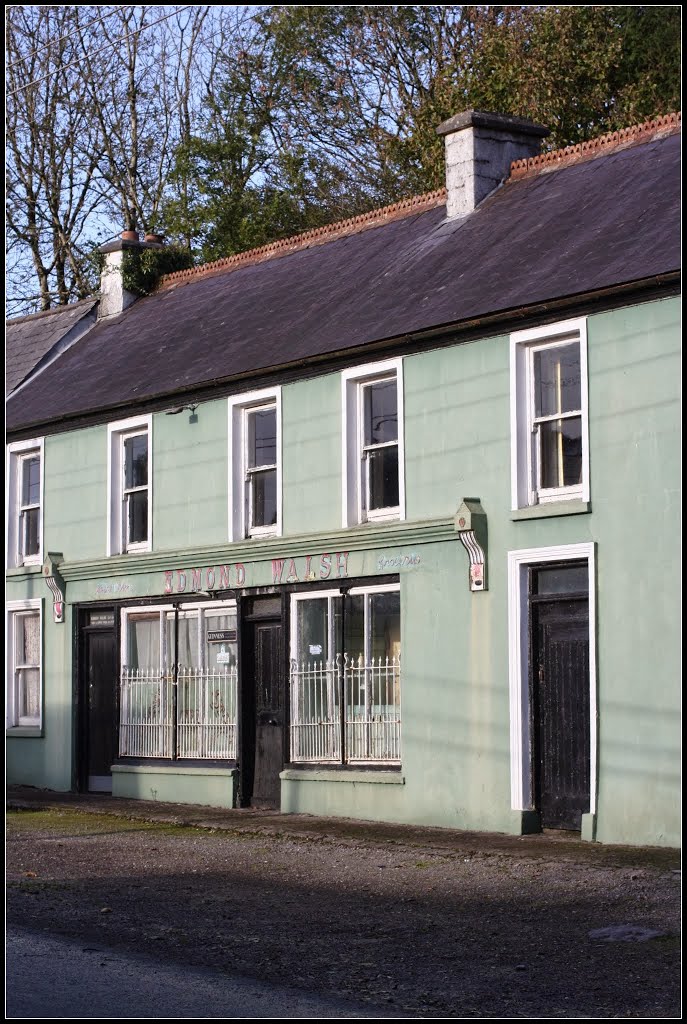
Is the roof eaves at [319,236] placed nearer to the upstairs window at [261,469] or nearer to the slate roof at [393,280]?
the slate roof at [393,280]

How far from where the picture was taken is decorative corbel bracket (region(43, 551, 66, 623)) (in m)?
22.8

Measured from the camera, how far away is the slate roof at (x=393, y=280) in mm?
16203

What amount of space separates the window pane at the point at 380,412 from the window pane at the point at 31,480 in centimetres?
753

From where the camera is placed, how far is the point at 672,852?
13.7 meters

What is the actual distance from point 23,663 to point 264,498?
6291 mm

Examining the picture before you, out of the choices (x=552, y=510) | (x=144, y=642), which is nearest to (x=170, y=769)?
(x=144, y=642)

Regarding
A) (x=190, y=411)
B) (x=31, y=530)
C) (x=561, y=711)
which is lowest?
(x=561, y=711)

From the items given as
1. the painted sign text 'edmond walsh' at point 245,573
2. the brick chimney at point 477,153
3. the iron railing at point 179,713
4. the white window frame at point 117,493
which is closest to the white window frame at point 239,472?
the painted sign text 'edmond walsh' at point 245,573

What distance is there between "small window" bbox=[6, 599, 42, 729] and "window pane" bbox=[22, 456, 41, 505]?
1600mm

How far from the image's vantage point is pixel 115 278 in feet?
86.0

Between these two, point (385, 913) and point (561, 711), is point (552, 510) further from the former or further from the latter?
point (385, 913)

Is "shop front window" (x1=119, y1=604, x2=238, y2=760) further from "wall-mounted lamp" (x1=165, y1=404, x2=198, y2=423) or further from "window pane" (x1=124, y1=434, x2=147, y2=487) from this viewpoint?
"wall-mounted lamp" (x1=165, y1=404, x2=198, y2=423)

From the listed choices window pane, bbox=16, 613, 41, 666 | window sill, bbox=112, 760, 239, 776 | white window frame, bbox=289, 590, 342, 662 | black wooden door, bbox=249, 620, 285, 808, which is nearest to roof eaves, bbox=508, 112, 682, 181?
white window frame, bbox=289, 590, 342, 662

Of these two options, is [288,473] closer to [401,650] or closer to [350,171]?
[401,650]
